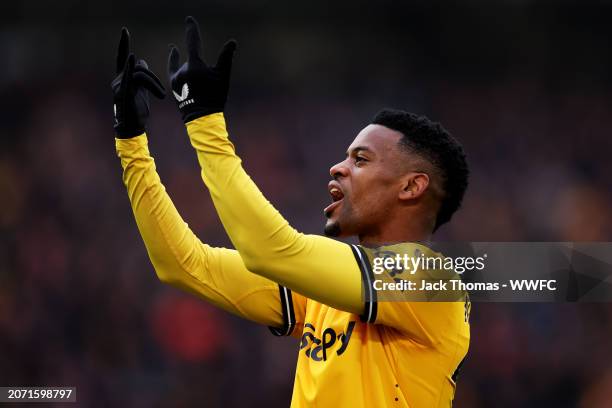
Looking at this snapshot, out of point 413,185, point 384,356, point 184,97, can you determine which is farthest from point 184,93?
point 384,356

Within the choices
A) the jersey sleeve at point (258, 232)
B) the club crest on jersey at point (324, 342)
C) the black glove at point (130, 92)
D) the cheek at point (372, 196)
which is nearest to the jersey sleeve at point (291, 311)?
the club crest on jersey at point (324, 342)

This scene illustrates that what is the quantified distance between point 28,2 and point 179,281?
570 centimetres

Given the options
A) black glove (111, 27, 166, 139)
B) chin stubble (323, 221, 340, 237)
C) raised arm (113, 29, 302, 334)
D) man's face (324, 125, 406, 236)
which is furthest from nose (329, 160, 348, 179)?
black glove (111, 27, 166, 139)

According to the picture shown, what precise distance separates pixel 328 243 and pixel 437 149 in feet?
1.97

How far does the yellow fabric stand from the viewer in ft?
7.74

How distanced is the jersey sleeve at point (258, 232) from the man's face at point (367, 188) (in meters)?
0.39

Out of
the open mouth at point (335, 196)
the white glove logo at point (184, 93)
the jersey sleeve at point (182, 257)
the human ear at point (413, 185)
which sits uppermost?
the white glove logo at point (184, 93)

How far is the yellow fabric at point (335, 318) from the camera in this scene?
2.36 meters

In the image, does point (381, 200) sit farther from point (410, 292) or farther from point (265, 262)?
point (265, 262)

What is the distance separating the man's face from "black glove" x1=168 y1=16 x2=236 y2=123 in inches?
24.7

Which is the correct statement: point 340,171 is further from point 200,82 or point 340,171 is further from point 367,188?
point 200,82

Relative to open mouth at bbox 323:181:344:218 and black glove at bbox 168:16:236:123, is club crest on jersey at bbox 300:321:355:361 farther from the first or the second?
black glove at bbox 168:16:236:123

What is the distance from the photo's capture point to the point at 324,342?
2.73m

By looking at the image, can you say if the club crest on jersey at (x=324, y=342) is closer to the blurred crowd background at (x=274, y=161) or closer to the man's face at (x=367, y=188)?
the man's face at (x=367, y=188)
